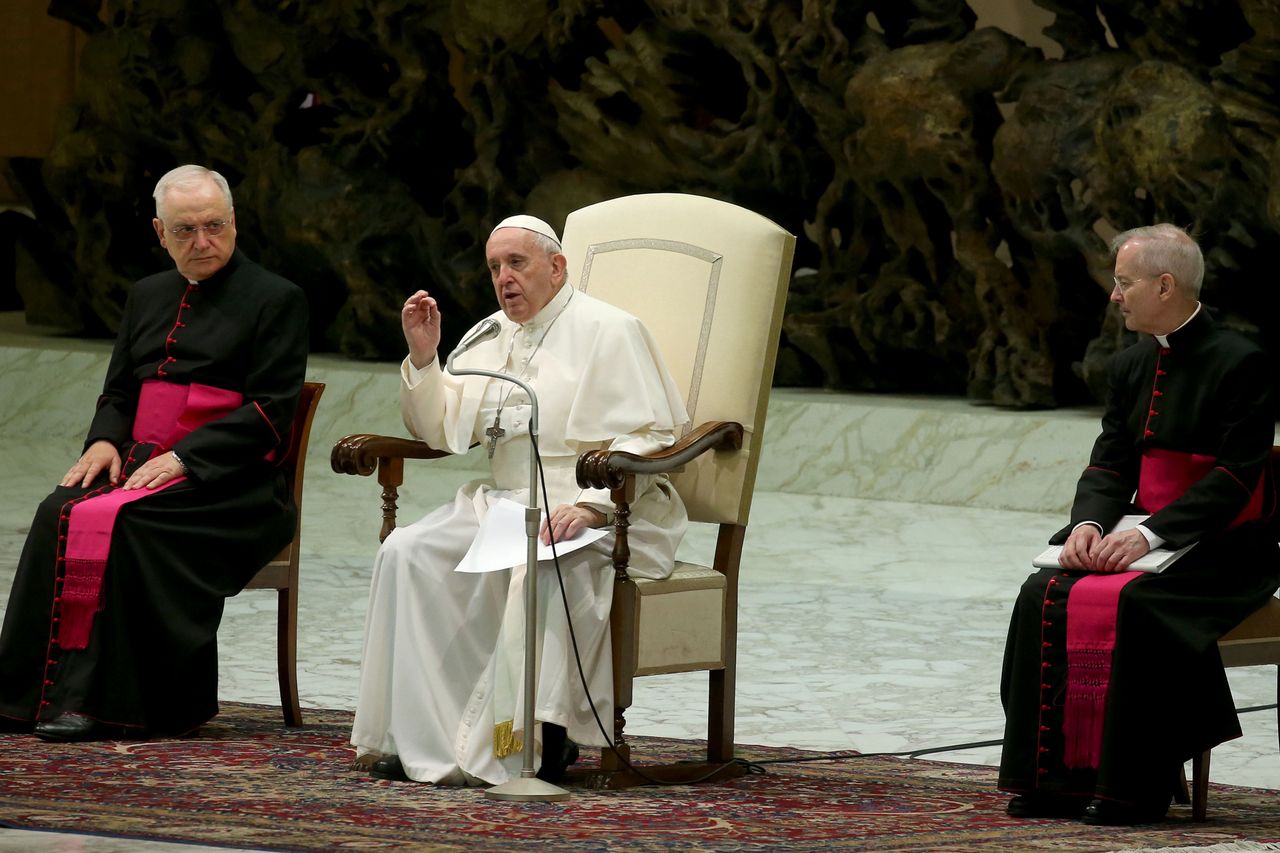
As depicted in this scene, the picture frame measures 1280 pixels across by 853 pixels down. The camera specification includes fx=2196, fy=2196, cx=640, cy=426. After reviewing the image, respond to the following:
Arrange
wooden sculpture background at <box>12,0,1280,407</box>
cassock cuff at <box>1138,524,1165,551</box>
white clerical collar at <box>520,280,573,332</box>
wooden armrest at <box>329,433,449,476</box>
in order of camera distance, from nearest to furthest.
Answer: cassock cuff at <box>1138,524,1165,551</box> → wooden armrest at <box>329,433,449,476</box> → white clerical collar at <box>520,280,573,332</box> → wooden sculpture background at <box>12,0,1280,407</box>

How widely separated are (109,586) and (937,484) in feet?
18.1

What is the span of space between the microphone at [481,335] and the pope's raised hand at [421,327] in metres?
0.22

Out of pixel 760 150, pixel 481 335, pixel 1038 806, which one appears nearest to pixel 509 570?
pixel 481 335

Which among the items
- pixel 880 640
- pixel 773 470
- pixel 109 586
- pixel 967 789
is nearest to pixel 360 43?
pixel 773 470

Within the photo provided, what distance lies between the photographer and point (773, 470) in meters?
11.0

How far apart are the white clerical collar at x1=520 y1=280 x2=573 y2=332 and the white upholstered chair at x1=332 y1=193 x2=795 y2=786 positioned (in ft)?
0.75

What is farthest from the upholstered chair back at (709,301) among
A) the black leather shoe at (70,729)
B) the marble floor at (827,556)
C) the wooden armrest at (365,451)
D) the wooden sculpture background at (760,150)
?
the wooden sculpture background at (760,150)

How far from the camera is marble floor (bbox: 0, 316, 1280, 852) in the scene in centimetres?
631

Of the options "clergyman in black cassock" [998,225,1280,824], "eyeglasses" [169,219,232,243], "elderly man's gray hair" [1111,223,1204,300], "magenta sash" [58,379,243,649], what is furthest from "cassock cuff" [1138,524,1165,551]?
"eyeglasses" [169,219,232,243]

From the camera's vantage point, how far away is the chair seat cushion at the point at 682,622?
17.2ft

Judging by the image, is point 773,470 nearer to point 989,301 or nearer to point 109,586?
point 989,301

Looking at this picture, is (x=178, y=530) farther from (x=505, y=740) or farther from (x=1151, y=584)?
(x=1151, y=584)

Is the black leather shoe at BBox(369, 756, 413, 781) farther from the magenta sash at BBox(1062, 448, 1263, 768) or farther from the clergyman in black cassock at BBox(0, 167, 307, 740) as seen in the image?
the magenta sash at BBox(1062, 448, 1263, 768)

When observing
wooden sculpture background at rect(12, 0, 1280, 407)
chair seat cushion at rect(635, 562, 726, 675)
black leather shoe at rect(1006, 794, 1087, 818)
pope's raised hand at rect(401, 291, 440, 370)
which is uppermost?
wooden sculpture background at rect(12, 0, 1280, 407)
